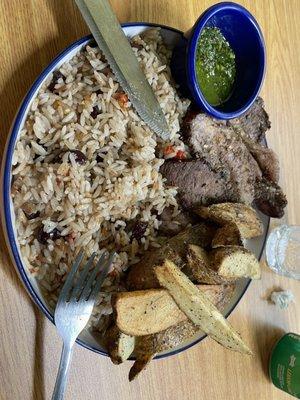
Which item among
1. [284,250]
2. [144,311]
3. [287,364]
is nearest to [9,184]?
[144,311]

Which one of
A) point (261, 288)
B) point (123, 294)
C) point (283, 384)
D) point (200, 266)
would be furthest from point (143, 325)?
point (283, 384)

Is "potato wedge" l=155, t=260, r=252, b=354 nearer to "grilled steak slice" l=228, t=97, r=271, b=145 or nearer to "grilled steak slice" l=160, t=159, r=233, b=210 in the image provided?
"grilled steak slice" l=160, t=159, r=233, b=210

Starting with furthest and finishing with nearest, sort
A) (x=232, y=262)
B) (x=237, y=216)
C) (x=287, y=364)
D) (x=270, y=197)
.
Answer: (x=287, y=364), (x=270, y=197), (x=237, y=216), (x=232, y=262)

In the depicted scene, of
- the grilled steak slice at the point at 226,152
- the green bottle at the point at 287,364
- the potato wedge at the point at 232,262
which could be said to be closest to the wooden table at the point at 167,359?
the green bottle at the point at 287,364

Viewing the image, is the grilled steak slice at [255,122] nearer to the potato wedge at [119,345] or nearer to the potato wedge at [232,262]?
the potato wedge at [232,262]

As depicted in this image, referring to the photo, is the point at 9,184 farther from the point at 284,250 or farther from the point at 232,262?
the point at 284,250

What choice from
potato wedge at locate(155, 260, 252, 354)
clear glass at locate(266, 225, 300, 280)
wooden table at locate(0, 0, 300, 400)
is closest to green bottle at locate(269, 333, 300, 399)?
wooden table at locate(0, 0, 300, 400)
